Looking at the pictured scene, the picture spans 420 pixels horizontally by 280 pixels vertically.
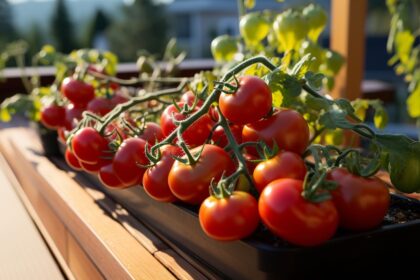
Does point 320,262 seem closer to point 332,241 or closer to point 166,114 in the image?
point 332,241

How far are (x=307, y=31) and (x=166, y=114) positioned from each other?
1.44 feet

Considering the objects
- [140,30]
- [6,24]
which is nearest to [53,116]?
[140,30]

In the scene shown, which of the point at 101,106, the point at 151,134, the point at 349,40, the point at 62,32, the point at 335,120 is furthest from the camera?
the point at 62,32

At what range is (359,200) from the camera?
0.59 m

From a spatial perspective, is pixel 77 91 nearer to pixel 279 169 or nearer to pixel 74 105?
pixel 74 105

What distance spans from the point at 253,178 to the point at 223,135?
0.13m

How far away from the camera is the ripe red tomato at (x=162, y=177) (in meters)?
0.73

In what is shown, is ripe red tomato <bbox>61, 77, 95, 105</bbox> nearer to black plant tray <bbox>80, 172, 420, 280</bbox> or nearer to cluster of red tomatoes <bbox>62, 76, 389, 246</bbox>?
cluster of red tomatoes <bbox>62, 76, 389, 246</bbox>

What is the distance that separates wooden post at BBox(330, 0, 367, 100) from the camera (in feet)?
5.86

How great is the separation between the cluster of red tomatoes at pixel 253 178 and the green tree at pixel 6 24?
19.2 meters

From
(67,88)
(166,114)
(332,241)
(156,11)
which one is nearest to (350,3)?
(67,88)

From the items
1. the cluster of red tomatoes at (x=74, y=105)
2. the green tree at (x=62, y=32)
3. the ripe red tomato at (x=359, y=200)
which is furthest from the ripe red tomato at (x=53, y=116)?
the green tree at (x=62, y=32)

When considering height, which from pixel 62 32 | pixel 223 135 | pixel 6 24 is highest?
pixel 223 135

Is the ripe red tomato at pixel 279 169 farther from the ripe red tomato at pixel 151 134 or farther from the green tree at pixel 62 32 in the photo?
the green tree at pixel 62 32
